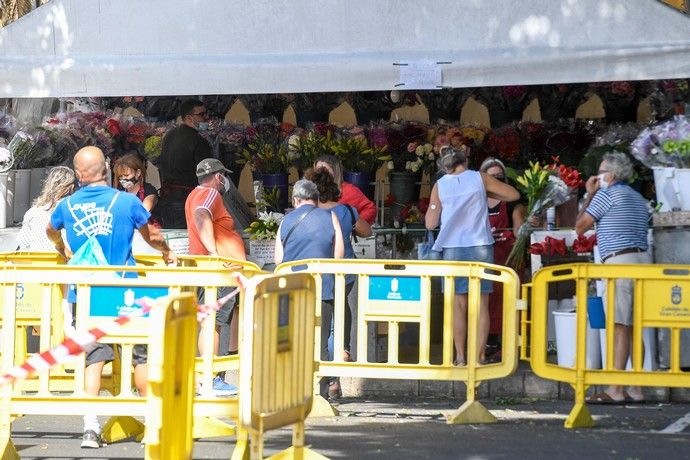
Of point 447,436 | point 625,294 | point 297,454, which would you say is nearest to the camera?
point 297,454

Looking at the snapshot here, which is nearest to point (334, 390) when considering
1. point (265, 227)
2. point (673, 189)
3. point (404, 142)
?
point (265, 227)

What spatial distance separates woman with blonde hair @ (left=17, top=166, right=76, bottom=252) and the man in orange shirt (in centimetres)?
98

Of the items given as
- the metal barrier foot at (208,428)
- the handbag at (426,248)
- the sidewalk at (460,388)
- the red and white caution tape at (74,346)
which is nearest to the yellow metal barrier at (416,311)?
the metal barrier foot at (208,428)

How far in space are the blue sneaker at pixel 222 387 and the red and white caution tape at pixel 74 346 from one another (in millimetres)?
2851

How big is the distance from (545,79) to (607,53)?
0.51 meters

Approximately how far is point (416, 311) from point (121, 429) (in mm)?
2094

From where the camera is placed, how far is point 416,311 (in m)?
10.0

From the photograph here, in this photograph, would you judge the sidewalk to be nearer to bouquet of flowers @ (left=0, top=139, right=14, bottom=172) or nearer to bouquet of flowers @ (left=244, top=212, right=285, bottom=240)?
bouquet of flowers @ (left=244, top=212, right=285, bottom=240)

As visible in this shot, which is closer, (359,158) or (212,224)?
(212,224)

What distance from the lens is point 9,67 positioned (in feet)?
40.5

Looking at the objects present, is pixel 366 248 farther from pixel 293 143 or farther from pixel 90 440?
pixel 90 440

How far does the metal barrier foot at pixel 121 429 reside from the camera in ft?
30.3

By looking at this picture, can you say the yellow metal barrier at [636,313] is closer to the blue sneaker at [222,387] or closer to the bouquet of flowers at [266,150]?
the blue sneaker at [222,387]

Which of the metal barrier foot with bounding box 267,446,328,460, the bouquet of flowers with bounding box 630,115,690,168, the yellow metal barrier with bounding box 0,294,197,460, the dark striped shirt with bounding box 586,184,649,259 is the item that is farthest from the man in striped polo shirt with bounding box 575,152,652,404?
the yellow metal barrier with bounding box 0,294,197,460
